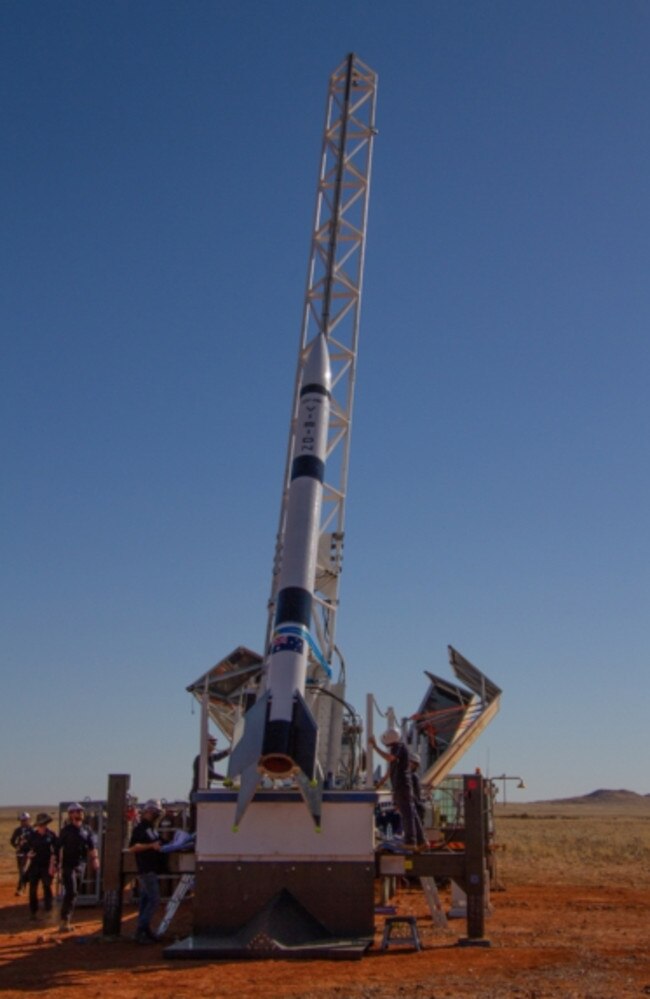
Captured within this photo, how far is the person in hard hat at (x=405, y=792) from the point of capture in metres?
13.4

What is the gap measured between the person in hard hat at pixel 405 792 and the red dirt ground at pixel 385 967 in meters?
1.14

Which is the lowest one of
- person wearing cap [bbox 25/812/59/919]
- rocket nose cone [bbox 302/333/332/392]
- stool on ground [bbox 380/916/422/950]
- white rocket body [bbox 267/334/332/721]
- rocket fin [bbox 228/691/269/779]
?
stool on ground [bbox 380/916/422/950]

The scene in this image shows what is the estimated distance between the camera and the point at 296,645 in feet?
49.1

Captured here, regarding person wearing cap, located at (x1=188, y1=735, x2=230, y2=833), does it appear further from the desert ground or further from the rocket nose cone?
the rocket nose cone

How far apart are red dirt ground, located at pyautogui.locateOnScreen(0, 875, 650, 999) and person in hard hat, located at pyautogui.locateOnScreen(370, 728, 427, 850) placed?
1.14m

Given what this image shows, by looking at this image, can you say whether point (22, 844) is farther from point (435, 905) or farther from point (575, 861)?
point (575, 861)

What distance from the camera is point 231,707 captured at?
2025 cm

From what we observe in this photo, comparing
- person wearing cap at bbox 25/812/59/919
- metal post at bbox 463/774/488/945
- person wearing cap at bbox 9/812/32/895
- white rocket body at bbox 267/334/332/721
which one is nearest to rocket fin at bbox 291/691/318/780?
white rocket body at bbox 267/334/332/721

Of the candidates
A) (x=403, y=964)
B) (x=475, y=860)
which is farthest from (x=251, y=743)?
(x=403, y=964)

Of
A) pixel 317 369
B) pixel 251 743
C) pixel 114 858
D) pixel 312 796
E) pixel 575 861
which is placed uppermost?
pixel 317 369

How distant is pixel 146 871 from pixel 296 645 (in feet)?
11.5

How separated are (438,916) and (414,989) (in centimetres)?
456

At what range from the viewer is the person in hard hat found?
13.4 m

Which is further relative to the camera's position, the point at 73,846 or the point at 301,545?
the point at 301,545
